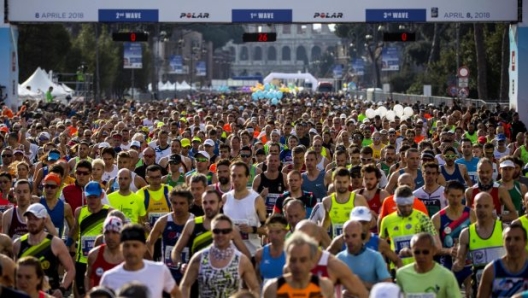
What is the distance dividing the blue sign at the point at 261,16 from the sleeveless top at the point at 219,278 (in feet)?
90.5

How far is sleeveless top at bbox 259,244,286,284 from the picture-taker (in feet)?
33.4

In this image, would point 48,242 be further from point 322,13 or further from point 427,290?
point 322,13

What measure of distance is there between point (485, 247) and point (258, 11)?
26008mm

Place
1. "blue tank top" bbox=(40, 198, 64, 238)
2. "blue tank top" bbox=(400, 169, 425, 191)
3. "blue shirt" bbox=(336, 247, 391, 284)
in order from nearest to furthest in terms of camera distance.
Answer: "blue shirt" bbox=(336, 247, 391, 284) → "blue tank top" bbox=(40, 198, 64, 238) → "blue tank top" bbox=(400, 169, 425, 191)

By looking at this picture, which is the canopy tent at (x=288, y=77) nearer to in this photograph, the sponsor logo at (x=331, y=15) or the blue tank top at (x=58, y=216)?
the sponsor logo at (x=331, y=15)

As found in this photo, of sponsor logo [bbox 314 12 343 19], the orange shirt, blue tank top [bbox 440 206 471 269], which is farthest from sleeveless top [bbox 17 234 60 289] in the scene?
sponsor logo [bbox 314 12 343 19]

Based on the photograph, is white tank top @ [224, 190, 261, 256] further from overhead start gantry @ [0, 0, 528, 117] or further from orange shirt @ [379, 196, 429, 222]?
overhead start gantry @ [0, 0, 528, 117]

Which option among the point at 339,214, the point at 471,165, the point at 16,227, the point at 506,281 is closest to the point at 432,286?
the point at 506,281

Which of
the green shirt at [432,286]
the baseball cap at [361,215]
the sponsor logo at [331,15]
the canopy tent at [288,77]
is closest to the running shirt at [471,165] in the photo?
the baseball cap at [361,215]

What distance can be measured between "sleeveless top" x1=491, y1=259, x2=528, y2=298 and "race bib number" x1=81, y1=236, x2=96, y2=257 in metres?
4.33

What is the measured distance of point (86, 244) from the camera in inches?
507

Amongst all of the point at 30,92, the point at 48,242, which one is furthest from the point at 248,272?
the point at 30,92

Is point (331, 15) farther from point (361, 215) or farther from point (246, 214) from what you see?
point (361, 215)

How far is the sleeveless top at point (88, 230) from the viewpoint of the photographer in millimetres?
12883
